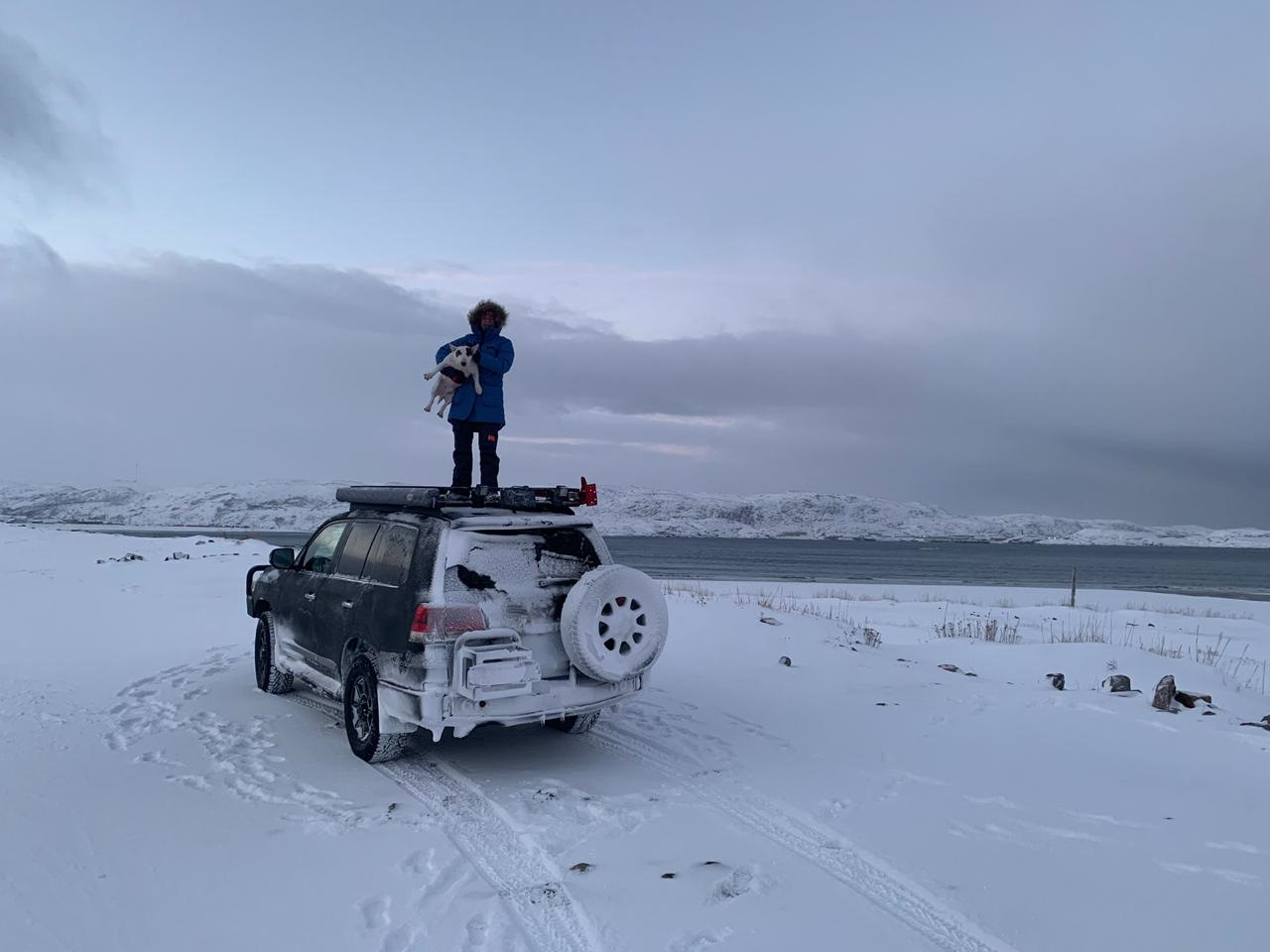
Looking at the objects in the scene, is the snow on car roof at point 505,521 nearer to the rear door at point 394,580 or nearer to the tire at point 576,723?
the rear door at point 394,580

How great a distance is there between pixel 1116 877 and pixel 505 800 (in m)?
3.75

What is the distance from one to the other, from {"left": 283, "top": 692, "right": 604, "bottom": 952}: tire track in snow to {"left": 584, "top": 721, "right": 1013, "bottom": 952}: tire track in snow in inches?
55.0

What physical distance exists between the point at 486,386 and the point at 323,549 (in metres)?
2.55

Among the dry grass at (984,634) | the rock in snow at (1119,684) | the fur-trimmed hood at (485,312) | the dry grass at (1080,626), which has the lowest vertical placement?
the dry grass at (1080,626)

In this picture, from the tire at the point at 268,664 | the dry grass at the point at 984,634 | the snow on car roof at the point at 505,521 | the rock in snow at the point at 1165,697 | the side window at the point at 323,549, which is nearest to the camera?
the snow on car roof at the point at 505,521

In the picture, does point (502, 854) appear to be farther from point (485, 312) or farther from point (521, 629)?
point (485, 312)

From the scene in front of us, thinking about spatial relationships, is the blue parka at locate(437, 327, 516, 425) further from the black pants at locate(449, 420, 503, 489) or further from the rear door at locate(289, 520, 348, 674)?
the rear door at locate(289, 520, 348, 674)

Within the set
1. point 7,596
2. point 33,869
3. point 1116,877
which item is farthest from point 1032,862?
point 7,596

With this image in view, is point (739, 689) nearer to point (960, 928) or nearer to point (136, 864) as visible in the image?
point (960, 928)

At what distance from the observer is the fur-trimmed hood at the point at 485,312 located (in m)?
9.41

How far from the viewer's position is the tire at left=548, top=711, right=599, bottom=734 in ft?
24.0

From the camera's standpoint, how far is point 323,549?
805 cm

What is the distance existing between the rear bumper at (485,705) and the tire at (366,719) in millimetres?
128

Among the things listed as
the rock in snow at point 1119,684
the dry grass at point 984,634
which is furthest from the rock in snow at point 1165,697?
the dry grass at point 984,634
